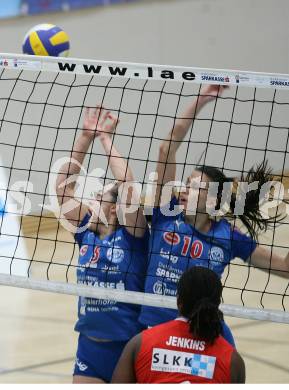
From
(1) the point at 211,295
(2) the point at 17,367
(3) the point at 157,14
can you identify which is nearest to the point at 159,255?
(1) the point at 211,295

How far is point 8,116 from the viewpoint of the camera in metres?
9.74

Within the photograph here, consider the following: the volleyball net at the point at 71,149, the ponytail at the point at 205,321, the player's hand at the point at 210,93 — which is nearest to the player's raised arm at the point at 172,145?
the player's hand at the point at 210,93

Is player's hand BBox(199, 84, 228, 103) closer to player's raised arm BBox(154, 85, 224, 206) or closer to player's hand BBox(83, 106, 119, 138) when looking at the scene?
player's raised arm BBox(154, 85, 224, 206)

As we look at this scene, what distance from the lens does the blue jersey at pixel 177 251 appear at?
5.13 meters

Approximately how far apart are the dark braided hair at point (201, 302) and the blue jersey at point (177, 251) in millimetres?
1400

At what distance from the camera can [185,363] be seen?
143 inches

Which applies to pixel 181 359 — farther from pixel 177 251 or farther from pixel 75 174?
pixel 75 174

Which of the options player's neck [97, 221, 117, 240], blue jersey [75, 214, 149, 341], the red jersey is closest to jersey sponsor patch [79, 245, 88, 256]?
blue jersey [75, 214, 149, 341]

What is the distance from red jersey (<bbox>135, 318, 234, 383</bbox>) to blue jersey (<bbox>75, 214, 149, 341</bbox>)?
147 centimetres

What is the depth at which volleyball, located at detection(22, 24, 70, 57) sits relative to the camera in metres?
6.30

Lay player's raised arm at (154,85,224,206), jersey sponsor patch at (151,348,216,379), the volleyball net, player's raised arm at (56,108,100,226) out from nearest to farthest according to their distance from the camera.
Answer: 1. jersey sponsor patch at (151,348,216,379)
2. player's raised arm at (154,85,224,206)
3. player's raised arm at (56,108,100,226)
4. the volleyball net

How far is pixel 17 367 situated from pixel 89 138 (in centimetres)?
209

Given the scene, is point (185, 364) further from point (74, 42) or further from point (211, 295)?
point (74, 42)
